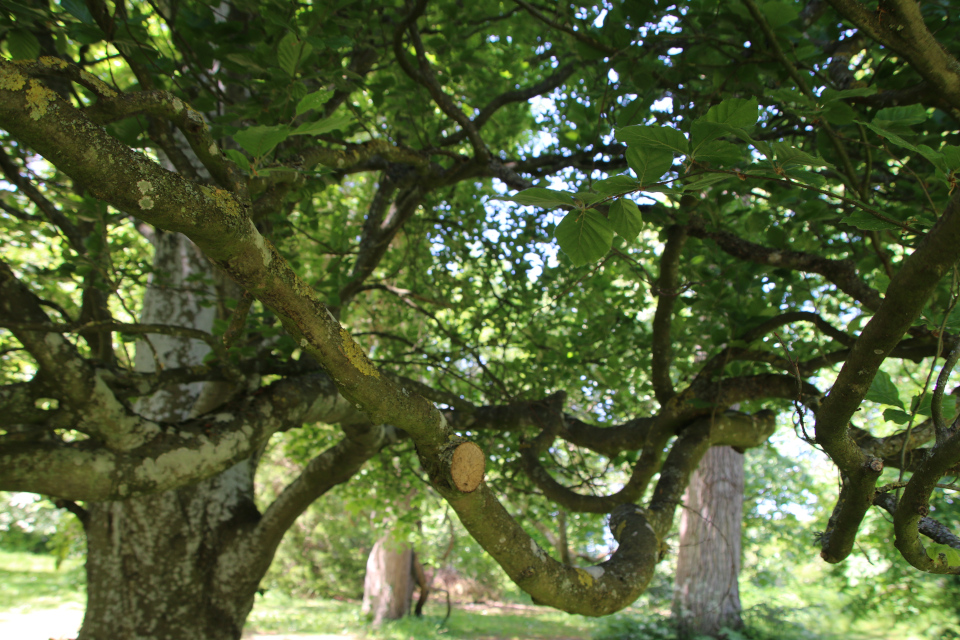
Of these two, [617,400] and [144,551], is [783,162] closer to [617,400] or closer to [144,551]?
[617,400]

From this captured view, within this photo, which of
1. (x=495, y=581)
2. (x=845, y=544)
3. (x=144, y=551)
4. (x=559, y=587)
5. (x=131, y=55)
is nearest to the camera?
(x=845, y=544)

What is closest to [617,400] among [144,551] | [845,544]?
[845,544]

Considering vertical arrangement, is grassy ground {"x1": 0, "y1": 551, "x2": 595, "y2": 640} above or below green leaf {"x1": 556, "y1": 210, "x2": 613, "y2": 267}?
below

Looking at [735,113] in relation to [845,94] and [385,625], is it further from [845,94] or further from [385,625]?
[385,625]

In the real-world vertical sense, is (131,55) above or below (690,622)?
above

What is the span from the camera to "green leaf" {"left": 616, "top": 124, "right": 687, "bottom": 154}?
0.91m

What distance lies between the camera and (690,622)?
26.6ft

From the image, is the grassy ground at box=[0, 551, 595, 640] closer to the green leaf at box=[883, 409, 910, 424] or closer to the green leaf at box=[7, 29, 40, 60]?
the green leaf at box=[883, 409, 910, 424]

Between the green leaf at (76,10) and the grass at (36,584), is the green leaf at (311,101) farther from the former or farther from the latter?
the grass at (36,584)

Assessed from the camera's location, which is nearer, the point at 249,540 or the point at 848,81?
the point at 848,81

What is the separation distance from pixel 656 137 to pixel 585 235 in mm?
251

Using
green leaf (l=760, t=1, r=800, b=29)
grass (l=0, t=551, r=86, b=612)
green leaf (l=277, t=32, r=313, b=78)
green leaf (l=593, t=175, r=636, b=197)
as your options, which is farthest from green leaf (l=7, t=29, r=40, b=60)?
grass (l=0, t=551, r=86, b=612)

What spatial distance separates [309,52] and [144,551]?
121 inches

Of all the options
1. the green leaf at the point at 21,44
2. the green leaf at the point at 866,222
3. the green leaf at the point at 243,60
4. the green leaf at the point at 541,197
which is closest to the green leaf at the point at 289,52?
the green leaf at the point at 243,60
